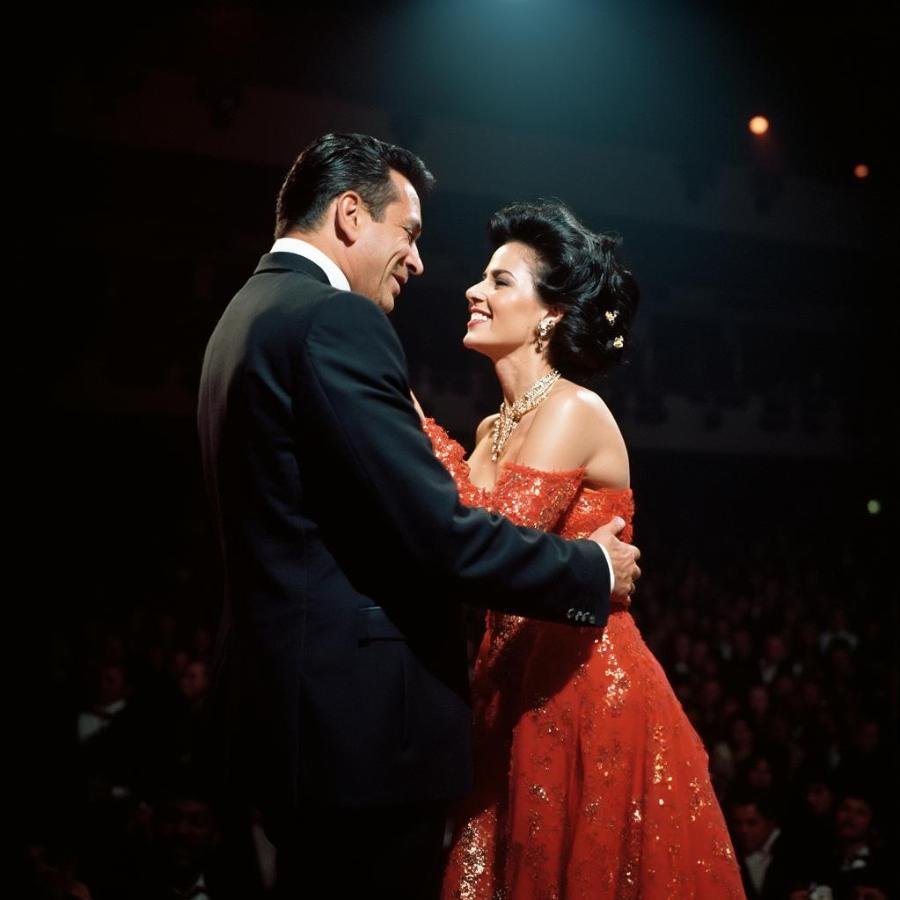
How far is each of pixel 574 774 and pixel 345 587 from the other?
0.80 m

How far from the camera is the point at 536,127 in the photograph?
10.0m

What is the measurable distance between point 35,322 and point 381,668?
8.77 meters

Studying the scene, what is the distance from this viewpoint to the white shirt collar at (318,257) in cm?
168

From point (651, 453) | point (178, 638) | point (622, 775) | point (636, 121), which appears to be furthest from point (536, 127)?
point (622, 775)

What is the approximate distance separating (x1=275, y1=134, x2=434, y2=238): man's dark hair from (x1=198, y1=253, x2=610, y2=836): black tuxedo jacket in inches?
7.4

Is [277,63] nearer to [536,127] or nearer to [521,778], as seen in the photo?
[536,127]

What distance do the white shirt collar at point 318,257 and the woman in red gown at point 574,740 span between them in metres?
0.60

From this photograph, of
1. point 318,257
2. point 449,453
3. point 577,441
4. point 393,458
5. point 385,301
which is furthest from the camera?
point 449,453

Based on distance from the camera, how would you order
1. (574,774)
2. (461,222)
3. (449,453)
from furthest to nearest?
(461,222)
(449,453)
(574,774)

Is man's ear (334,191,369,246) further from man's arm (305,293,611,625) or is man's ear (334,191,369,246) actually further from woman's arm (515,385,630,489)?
woman's arm (515,385,630,489)

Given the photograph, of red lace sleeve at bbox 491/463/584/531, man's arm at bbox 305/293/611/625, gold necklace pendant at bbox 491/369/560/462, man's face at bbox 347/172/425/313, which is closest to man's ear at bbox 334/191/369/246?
man's face at bbox 347/172/425/313

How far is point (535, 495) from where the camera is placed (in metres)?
2.06

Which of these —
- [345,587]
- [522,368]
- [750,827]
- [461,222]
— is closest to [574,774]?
[345,587]

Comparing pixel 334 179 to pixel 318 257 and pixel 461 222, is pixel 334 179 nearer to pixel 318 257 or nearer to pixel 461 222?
pixel 318 257
